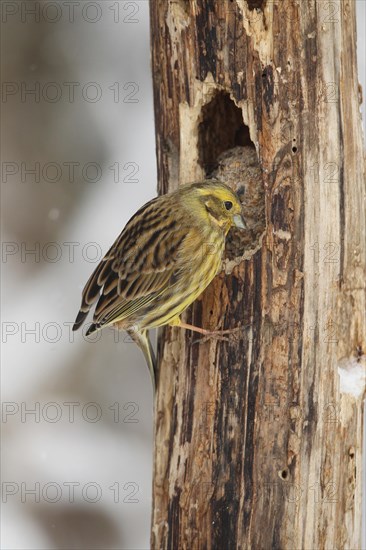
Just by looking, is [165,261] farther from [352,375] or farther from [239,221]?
[352,375]

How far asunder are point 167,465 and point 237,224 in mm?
1269

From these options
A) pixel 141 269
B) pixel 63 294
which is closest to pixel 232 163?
pixel 141 269

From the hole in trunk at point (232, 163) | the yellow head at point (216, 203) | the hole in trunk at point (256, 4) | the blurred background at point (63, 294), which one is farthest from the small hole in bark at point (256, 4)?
the blurred background at point (63, 294)

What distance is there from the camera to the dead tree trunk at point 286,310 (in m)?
4.45

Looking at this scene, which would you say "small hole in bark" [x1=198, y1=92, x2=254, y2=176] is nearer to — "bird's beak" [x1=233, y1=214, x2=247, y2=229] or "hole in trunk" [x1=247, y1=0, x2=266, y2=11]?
"bird's beak" [x1=233, y1=214, x2=247, y2=229]

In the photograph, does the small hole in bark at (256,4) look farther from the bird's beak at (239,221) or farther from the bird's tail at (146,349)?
the bird's tail at (146,349)

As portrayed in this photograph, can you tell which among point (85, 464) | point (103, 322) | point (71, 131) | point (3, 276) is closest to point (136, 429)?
point (85, 464)

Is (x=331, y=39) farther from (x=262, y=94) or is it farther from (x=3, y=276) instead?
(x=3, y=276)

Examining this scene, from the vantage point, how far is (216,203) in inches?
183

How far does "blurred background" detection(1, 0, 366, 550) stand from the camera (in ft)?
23.6

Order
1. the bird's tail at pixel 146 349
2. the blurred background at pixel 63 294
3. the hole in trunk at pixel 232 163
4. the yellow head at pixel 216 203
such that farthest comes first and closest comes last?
1. the blurred background at pixel 63 294
2. the bird's tail at pixel 146 349
3. the hole in trunk at pixel 232 163
4. the yellow head at pixel 216 203

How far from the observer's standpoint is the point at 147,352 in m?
4.95

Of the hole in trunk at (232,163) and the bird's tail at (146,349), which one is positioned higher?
the hole in trunk at (232,163)

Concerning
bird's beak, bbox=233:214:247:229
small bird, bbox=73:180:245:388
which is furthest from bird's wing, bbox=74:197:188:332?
bird's beak, bbox=233:214:247:229
